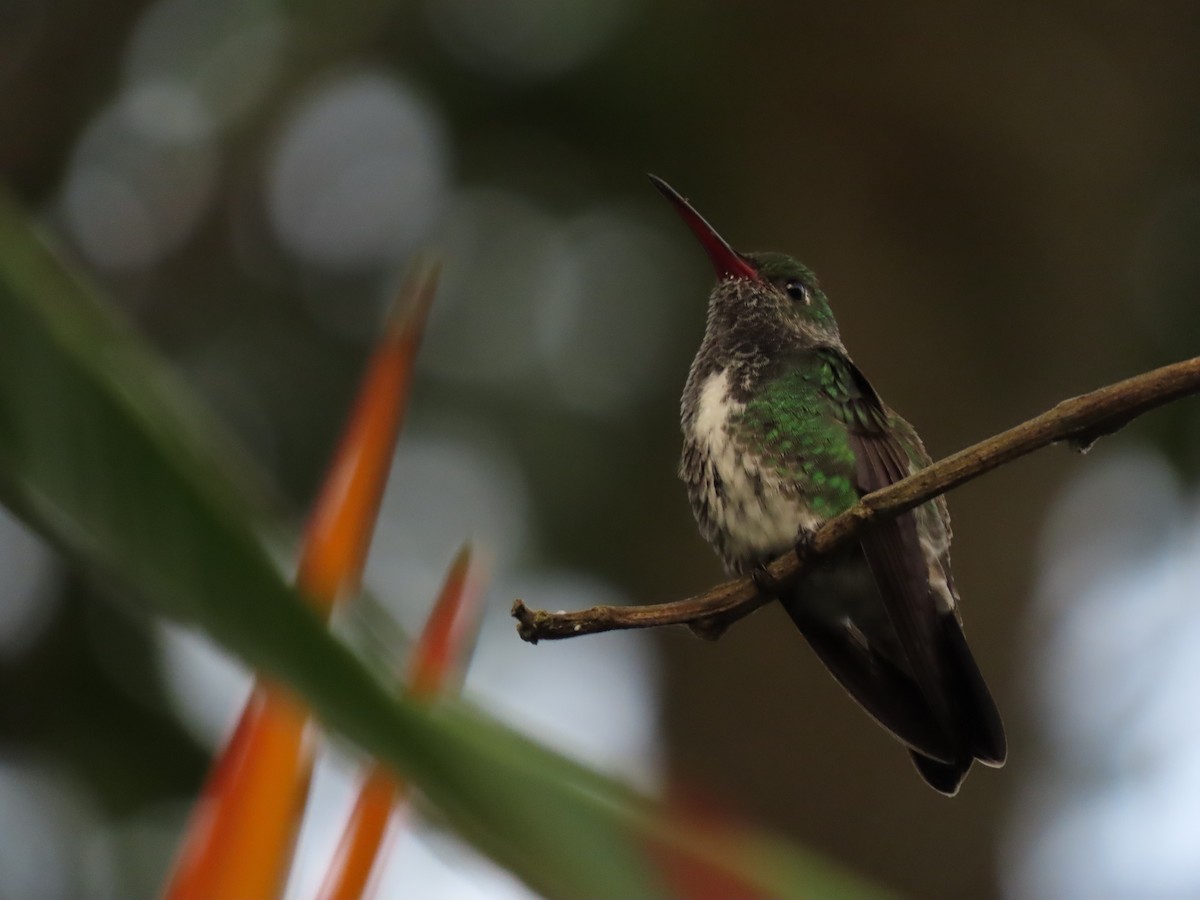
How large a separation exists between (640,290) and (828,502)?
408 cm

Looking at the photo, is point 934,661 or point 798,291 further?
→ point 798,291

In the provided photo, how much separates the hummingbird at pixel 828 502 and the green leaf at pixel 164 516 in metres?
1.86

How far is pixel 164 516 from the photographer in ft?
1.28

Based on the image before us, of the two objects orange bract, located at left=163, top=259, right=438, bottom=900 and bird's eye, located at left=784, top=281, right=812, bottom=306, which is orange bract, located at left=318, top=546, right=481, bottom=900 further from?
bird's eye, located at left=784, top=281, right=812, bottom=306

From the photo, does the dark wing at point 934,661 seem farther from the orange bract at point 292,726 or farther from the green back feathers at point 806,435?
the orange bract at point 292,726

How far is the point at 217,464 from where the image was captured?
437 mm

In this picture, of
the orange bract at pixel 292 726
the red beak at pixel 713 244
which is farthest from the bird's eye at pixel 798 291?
the orange bract at pixel 292 726

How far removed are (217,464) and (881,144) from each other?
478cm

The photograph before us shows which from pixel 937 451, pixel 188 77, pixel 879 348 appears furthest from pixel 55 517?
pixel 188 77

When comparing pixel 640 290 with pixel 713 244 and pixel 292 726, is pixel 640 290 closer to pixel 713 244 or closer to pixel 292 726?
pixel 713 244

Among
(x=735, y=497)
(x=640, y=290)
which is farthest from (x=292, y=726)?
(x=640, y=290)

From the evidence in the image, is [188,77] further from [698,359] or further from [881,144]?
[698,359]

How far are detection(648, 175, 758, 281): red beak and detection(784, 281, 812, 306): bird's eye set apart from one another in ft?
0.36

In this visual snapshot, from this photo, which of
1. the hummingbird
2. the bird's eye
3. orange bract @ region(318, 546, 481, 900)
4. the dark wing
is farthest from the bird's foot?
the bird's eye
